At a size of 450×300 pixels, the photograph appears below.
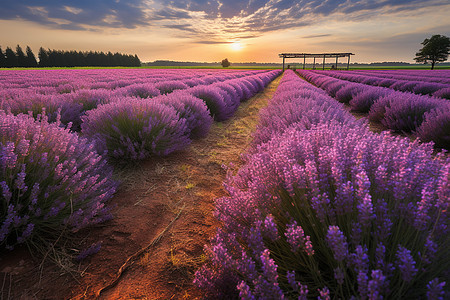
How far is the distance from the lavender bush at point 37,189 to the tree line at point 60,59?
82.2 m

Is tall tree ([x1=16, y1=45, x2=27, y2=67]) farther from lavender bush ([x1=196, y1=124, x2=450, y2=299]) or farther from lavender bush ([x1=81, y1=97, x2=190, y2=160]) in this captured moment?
lavender bush ([x1=196, y1=124, x2=450, y2=299])

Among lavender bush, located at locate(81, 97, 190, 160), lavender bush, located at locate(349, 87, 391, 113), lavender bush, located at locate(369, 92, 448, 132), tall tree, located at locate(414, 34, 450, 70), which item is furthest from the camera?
tall tree, located at locate(414, 34, 450, 70)

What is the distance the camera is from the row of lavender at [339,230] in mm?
835

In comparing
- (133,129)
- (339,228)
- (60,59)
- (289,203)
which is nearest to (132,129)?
(133,129)

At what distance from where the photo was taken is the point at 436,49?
55.2 metres

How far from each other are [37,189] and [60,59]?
86410mm

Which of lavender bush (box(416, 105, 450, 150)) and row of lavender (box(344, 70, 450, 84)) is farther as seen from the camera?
row of lavender (box(344, 70, 450, 84))

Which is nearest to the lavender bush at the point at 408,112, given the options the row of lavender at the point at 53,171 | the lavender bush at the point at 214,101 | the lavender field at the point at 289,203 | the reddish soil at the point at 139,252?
the lavender field at the point at 289,203

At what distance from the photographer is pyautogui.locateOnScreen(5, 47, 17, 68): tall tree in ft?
195

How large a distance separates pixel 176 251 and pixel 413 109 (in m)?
6.36

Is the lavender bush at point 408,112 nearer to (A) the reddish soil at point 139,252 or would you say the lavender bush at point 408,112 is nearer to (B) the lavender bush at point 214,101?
(B) the lavender bush at point 214,101

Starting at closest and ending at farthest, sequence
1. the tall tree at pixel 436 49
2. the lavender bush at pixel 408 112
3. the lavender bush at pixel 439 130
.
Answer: the lavender bush at pixel 439 130, the lavender bush at pixel 408 112, the tall tree at pixel 436 49

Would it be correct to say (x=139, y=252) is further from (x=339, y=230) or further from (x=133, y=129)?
(x=133, y=129)

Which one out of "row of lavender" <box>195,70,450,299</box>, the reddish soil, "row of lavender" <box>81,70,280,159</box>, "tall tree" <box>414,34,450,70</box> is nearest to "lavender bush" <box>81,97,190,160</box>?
"row of lavender" <box>81,70,280,159</box>
